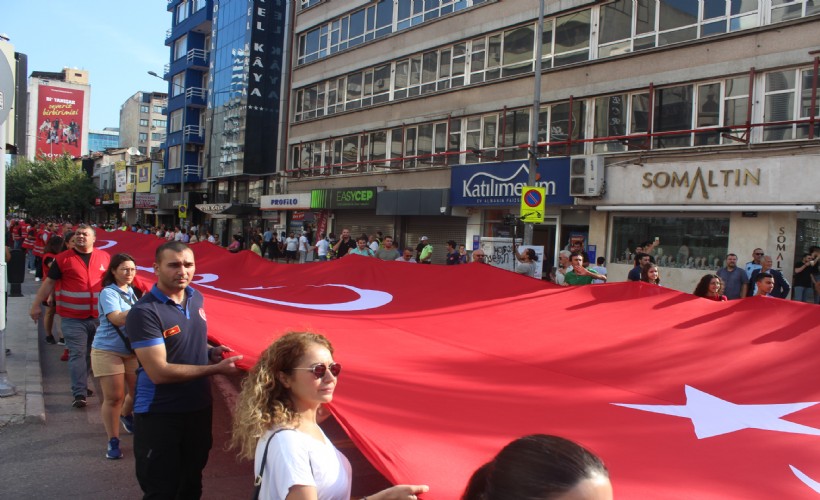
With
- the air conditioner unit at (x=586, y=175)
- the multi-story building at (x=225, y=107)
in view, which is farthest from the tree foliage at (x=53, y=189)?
the air conditioner unit at (x=586, y=175)

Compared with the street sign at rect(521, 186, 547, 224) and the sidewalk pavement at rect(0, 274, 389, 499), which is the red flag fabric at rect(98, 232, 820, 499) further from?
the street sign at rect(521, 186, 547, 224)

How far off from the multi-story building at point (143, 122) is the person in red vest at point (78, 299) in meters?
103

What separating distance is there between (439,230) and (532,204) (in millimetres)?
11840

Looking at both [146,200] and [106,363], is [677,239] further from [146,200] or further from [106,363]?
[146,200]

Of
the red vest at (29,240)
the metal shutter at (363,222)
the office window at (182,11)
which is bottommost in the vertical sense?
the red vest at (29,240)

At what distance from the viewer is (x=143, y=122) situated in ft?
367

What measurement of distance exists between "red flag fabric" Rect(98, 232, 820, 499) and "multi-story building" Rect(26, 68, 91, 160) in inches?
4834

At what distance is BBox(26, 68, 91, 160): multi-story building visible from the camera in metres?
113

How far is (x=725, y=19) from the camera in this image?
1881 centimetres

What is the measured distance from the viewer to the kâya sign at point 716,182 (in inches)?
659

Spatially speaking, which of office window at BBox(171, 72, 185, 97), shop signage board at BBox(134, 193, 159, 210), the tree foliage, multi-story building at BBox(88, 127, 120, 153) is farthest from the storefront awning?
multi-story building at BBox(88, 127, 120, 153)

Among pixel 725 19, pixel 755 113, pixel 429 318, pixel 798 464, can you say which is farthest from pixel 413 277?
pixel 725 19

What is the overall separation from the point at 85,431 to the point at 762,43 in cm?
1909

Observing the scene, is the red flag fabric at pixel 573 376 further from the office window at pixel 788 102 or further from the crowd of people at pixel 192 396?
the office window at pixel 788 102
